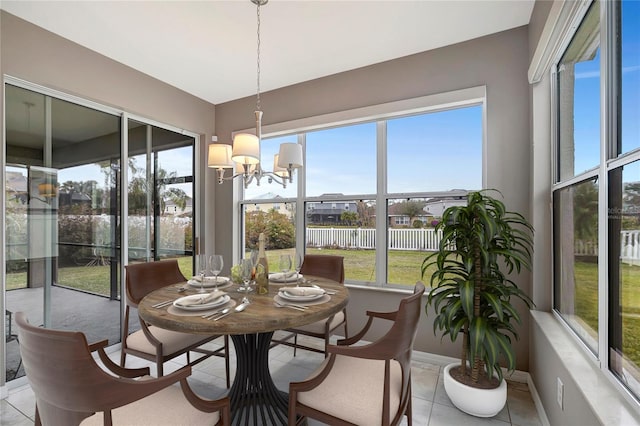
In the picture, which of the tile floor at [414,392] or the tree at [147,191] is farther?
the tree at [147,191]

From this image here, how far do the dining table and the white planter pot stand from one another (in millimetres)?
1056

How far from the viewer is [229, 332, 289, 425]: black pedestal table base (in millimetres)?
1848

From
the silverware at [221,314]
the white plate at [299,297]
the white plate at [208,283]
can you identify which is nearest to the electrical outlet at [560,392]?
the white plate at [299,297]

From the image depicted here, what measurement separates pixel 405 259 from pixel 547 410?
58.3 inches

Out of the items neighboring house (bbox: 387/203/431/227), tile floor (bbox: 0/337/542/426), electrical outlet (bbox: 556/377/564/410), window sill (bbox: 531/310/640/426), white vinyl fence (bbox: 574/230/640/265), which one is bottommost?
tile floor (bbox: 0/337/542/426)

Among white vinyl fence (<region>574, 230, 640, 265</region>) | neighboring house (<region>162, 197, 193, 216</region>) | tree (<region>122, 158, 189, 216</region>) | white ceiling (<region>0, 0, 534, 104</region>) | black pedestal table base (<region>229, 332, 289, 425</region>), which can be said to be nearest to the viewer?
white vinyl fence (<region>574, 230, 640, 265</region>)

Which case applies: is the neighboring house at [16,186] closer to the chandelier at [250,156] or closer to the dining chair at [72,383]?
the chandelier at [250,156]

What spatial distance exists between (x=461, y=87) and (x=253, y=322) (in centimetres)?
262

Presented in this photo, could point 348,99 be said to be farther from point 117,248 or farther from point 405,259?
point 117,248

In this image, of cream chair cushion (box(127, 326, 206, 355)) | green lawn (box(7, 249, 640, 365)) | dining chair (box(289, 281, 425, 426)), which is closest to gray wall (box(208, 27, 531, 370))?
green lawn (box(7, 249, 640, 365))

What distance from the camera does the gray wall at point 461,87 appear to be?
8.01ft

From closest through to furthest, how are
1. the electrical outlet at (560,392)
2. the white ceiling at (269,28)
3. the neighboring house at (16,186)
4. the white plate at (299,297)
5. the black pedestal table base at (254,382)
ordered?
the electrical outlet at (560,392)
the white plate at (299,297)
the black pedestal table base at (254,382)
the white ceiling at (269,28)
the neighboring house at (16,186)

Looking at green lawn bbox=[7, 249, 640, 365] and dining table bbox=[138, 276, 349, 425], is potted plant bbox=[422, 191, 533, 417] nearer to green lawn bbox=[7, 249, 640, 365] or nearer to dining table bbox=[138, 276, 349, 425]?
green lawn bbox=[7, 249, 640, 365]

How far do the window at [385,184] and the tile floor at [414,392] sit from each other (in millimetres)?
862
